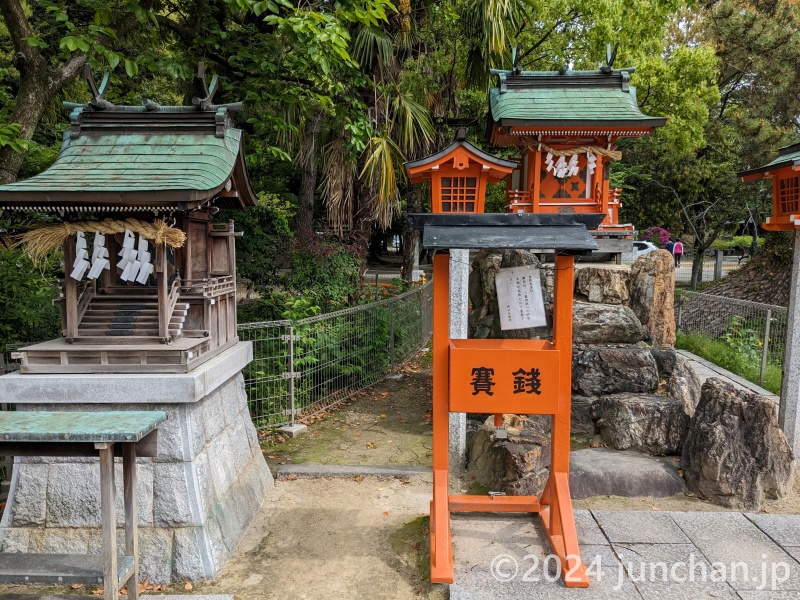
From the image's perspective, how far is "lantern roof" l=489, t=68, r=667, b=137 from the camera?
867 cm

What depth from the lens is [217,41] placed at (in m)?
8.02

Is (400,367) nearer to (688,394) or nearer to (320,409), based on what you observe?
(320,409)

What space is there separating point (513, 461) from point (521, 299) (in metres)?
1.95

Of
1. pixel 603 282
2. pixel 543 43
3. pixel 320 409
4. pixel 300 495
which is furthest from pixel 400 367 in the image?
pixel 543 43

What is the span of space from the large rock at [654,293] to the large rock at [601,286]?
0.96ft

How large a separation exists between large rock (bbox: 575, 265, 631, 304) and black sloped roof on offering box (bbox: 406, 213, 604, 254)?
5.05 m

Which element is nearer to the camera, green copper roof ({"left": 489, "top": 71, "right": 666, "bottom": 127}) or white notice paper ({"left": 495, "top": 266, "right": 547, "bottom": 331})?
white notice paper ({"left": 495, "top": 266, "right": 547, "bottom": 331})

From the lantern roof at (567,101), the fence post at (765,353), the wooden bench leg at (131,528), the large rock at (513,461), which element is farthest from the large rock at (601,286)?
the wooden bench leg at (131,528)

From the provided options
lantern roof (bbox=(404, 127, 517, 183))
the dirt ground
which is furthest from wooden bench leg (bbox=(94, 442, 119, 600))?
lantern roof (bbox=(404, 127, 517, 183))

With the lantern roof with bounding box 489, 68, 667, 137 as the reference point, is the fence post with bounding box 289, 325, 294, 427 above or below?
below

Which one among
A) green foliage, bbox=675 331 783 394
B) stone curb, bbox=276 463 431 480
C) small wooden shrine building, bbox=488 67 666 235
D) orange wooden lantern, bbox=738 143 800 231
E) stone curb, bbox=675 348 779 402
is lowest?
stone curb, bbox=276 463 431 480

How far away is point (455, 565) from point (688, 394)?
15.4 feet

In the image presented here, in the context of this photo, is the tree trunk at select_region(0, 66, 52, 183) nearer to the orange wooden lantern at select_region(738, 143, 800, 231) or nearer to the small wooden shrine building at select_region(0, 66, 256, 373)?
the small wooden shrine building at select_region(0, 66, 256, 373)

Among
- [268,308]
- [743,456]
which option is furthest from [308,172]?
[743,456]
